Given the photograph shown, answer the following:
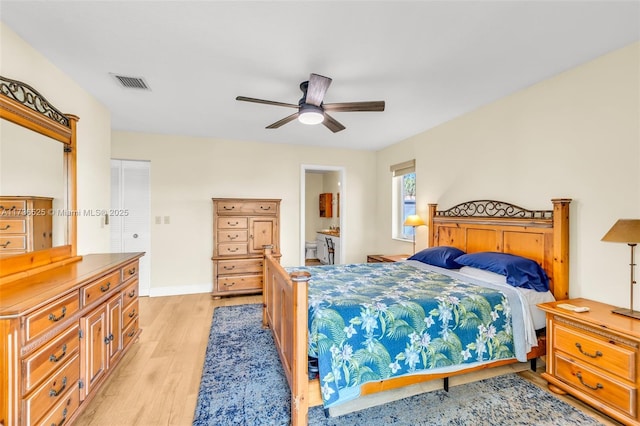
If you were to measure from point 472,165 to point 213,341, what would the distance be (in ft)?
11.5

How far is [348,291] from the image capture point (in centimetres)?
223

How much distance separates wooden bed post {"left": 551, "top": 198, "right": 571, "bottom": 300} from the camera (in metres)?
2.36

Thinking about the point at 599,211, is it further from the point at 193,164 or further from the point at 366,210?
the point at 193,164

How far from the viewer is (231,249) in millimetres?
4332

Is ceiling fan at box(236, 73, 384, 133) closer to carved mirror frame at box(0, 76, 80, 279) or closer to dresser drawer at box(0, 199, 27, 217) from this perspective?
carved mirror frame at box(0, 76, 80, 279)

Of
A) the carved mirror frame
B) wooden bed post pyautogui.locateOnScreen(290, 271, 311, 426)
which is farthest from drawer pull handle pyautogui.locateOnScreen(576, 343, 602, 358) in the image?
the carved mirror frame

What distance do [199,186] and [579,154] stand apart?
15.4 feet

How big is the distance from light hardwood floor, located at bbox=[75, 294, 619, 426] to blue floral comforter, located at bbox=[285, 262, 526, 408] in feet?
2.16

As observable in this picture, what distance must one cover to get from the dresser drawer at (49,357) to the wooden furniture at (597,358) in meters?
3.18

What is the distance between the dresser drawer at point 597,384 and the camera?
1.67 m

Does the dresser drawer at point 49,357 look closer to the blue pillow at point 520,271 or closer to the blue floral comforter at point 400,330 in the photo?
the blue floral comforter at point 400,330

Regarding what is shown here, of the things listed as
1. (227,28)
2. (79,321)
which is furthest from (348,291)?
(227,28)

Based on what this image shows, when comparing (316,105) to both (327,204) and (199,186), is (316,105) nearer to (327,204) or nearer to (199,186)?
(199,186)

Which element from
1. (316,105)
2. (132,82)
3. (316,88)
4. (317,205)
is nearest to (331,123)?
(316,105)
